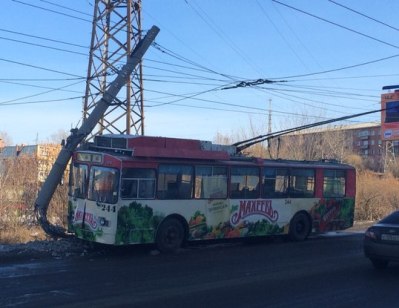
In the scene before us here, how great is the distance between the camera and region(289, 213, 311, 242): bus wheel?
60.1 feet

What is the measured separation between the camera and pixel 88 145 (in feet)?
49.9

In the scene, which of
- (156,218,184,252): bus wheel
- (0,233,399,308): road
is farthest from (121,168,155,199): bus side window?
(0,233,399,308): road

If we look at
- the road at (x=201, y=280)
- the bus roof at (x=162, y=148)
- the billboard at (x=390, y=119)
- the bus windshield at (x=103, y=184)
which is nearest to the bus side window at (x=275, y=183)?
the bus roof at (x=162, y=148)

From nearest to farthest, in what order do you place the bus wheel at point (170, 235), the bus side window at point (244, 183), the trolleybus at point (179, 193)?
the trolleybus at point (179, 193)
the bus wheel at point (170, 235)
the bus side window at point (244, 183)

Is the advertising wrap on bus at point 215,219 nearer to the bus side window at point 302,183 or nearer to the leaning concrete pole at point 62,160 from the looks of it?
the bus side window at point 302,183

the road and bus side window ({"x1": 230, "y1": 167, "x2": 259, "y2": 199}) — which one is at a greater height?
bus side window ({"x1": 230, "y1": 167, "x2": 259, "y2": 199})

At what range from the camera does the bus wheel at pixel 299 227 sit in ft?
60.1

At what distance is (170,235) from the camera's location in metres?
14.7

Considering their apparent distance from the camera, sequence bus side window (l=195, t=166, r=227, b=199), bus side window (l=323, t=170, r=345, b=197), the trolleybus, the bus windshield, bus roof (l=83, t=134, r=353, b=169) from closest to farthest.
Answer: the bus windshield → the trolleybus → bus roof (l=83, t=134, r=353, b=169) → bus side window (l=195, t=166, r=227, b=199) → bus side window (l=323, t=170, r=345, b=197)

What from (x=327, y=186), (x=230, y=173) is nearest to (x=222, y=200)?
(x=230, y=173)

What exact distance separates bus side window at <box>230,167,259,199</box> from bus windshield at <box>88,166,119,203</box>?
402cm

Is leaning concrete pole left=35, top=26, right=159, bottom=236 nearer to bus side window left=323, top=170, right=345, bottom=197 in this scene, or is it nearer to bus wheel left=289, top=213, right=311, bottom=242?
bus wheel left=289, top=213, right=311, bottom=242

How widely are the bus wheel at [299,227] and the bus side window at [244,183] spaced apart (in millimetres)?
2068

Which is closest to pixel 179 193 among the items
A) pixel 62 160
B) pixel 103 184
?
pixel 103 184
